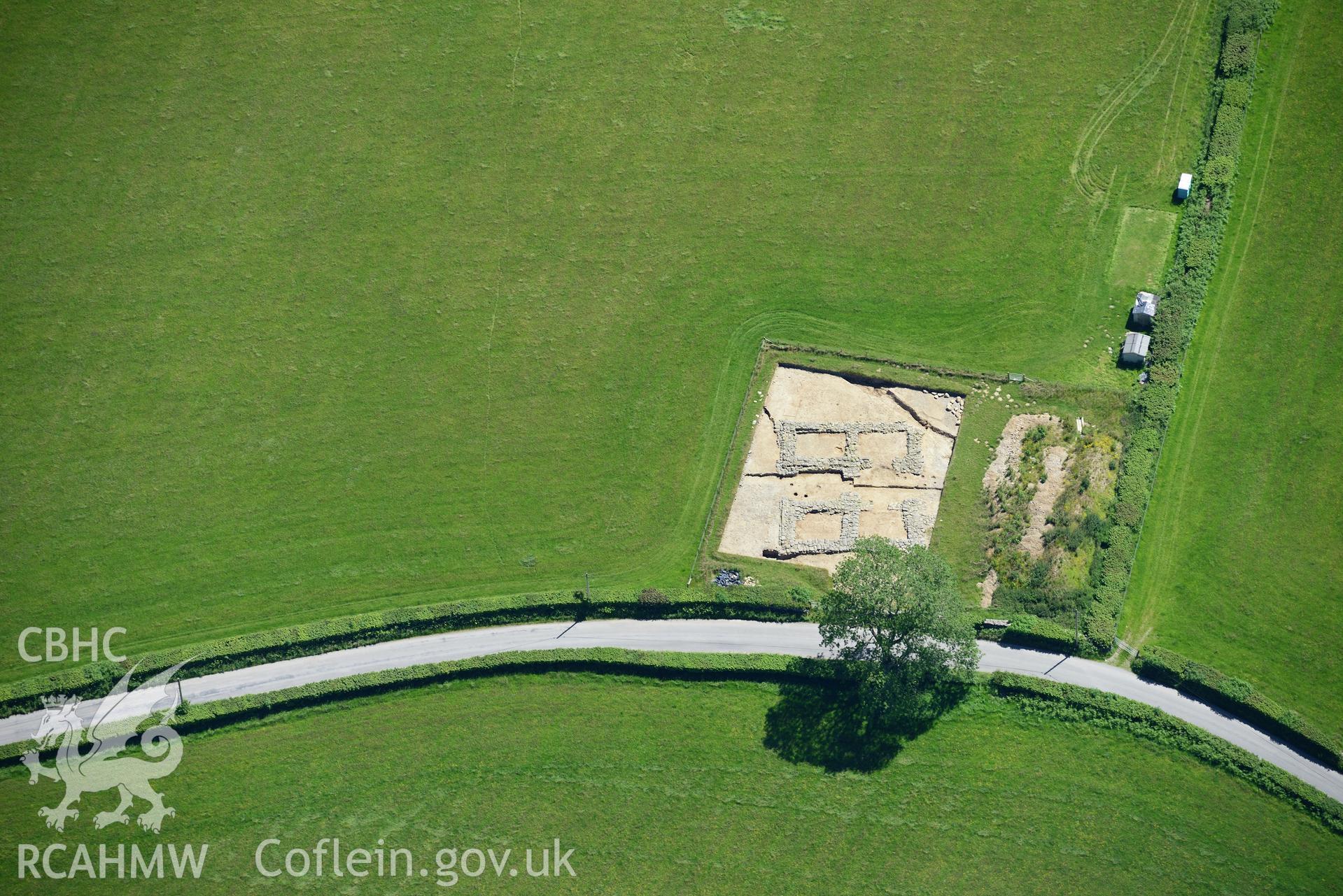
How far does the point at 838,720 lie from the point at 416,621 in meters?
31.4

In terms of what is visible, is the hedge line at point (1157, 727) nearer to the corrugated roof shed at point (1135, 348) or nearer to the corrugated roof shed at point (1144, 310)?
the corrugated roof shed at point (1135, 348)

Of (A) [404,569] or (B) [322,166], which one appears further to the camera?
(B) [322,166]

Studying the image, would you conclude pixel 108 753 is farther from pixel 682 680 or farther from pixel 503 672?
pixel 682 680

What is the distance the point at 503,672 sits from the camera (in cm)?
6831

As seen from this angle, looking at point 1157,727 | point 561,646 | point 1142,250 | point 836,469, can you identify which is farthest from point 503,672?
point 1142,250

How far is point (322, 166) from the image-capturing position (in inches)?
2977

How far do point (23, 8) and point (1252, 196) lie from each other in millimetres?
99373

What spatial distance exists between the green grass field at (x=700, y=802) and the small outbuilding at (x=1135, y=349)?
2705cm

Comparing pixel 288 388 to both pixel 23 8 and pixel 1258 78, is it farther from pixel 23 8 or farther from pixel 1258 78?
pixel 1258 78

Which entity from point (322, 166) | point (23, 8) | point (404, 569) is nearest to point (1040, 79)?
point (322, 166)

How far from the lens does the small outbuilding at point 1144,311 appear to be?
6944 cm

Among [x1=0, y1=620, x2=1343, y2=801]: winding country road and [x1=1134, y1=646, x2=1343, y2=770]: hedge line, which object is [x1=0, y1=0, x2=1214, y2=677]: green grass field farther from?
[x1=1134, y1=646, x2=1343, y2=770]: hedge line

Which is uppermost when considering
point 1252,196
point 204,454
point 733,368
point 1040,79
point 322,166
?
point 1040,79

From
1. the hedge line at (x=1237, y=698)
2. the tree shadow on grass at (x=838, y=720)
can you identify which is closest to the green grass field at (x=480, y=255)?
the tree shadow on grass at (x=838, y=720)
